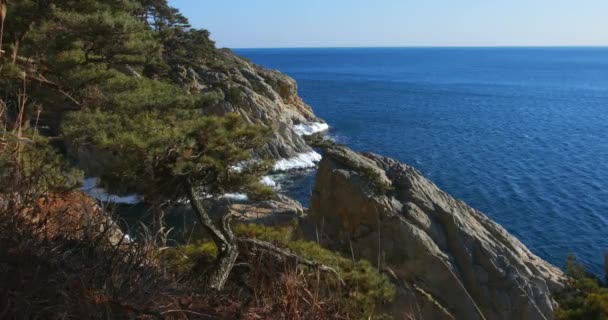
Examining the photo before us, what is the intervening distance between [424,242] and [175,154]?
775cm

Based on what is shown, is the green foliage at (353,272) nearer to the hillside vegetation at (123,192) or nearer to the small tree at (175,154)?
the hillside vegetation at (123,192)

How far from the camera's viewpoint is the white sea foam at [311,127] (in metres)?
55.9

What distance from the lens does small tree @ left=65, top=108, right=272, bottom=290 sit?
32.9ft

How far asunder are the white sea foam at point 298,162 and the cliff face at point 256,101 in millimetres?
469

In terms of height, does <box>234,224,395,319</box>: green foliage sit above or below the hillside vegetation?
below

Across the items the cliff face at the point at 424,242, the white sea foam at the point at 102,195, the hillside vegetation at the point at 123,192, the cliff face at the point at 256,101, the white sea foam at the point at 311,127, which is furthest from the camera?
the white sea foam at the point at 311,127

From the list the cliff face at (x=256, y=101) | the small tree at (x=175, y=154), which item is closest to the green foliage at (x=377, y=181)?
the small tree at (x=175, y=154)

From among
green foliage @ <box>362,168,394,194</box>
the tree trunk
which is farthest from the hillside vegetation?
green foliage @ <box>362,168,394,194</box>

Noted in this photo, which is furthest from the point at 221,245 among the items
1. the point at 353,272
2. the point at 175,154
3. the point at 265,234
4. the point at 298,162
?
the point at 298,162

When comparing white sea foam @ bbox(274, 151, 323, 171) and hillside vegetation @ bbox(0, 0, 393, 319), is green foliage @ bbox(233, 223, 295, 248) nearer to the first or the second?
hillside vegetation @ bbox(0, 0, 393, 319)

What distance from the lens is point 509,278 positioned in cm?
1547

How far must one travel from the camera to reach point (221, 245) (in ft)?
27.0

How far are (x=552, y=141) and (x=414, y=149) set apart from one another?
14.0 meters

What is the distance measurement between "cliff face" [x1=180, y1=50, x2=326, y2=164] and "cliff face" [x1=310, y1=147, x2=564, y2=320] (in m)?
22.3
